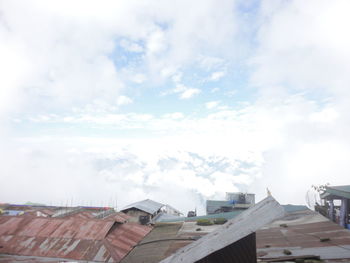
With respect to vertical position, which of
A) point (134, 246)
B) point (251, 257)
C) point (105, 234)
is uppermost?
point (251, 257)

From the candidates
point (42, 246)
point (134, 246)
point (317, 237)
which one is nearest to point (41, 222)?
point (42, 246)

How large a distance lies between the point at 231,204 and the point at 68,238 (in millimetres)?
38035

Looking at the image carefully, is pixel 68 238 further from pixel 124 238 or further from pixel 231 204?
pixel 231 204

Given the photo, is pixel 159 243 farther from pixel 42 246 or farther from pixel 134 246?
pixel 42 246

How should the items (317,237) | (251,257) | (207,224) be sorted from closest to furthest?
(251,257) → (317,237) → (207,224)

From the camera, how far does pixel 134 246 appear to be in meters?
20.6

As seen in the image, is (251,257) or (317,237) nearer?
(251,257)

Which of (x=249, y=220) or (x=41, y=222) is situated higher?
(x=249, y=220)

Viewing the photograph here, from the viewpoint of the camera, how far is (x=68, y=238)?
64.9 ft

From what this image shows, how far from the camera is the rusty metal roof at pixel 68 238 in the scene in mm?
17938

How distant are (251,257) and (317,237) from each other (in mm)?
12591

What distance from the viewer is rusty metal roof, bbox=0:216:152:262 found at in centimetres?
1794

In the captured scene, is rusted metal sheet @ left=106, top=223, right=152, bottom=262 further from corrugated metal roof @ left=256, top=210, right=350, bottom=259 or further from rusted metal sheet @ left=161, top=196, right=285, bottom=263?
rusted metal sheet @ left=161, top=196, right=285, bottom=263

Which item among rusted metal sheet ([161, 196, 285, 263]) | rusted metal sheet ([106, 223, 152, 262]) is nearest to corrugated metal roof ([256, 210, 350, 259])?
rusted metal sheet ([161, 196, 285, 263])
